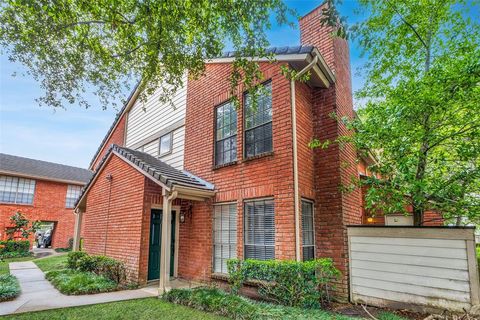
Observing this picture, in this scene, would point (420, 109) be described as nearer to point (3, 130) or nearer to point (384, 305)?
point (384, 305)

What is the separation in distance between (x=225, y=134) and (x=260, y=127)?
1.44 meters

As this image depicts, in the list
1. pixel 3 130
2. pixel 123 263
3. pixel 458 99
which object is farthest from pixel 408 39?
pixel 3 130

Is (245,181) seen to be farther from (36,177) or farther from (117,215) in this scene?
(36,177)

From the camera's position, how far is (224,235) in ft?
25.5

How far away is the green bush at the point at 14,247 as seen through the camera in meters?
17.3

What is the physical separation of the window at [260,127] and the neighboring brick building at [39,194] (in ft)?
68.8

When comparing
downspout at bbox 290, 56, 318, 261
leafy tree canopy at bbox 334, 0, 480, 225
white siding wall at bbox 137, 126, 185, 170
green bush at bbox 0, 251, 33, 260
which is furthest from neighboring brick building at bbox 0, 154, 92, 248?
leafy tree canopy at bbox 334, 0, 480, 225

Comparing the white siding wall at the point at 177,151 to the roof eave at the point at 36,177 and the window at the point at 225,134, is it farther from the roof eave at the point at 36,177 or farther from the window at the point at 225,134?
the roof eave at the point at 36,177

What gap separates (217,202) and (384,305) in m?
4.74

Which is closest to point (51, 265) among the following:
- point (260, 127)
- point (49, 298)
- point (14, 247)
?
point (49, 298)

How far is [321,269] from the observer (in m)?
5.81

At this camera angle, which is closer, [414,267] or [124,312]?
[124,312]

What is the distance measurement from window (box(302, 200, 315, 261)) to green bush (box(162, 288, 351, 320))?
1607 mm

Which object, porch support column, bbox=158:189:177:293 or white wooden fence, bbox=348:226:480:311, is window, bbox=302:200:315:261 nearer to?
white wooden fence, bbox=348:226:480:311
